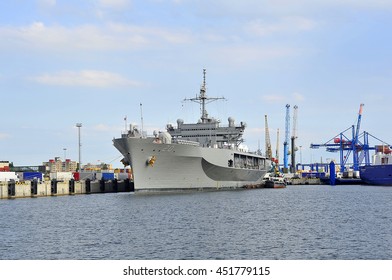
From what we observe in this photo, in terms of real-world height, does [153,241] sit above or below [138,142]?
below

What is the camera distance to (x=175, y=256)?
2700 centimetres

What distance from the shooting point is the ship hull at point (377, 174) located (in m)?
118

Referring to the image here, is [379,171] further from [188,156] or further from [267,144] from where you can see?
[188,156]

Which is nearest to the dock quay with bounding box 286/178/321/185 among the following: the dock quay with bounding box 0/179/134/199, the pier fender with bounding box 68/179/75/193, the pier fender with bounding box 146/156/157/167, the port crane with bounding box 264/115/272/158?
the port crane with bounding box 264/115/272/158

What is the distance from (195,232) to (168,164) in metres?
30.8

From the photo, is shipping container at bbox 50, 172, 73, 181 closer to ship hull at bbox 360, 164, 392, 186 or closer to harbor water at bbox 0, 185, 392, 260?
harbor water at bbox 0, 185, 392, 260

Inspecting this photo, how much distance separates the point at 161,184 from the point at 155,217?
23.2m

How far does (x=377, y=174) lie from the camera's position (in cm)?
12244

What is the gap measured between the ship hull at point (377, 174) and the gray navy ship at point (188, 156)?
45.7 meters

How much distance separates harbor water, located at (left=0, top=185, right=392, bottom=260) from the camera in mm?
27922

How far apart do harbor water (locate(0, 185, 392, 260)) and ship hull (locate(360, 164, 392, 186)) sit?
228 ft

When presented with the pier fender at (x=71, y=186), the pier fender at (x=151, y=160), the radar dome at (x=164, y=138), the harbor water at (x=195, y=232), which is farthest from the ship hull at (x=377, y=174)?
the pier fender at (x=151, y=160)

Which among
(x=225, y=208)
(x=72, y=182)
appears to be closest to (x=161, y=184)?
(x=225, y=208)
